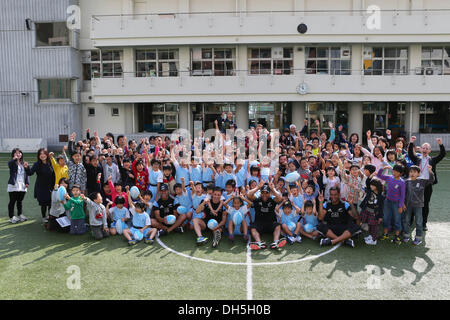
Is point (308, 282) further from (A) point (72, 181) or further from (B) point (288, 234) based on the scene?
(A) point (72, 181)

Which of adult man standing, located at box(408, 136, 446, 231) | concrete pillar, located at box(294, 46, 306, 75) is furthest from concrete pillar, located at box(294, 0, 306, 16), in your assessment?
adult man standing, located at box(408, 136, 446, 231)

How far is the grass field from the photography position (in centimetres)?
539

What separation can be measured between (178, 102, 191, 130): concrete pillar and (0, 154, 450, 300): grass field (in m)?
16.2

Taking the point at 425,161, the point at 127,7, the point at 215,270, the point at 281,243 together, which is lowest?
the point at 215,270

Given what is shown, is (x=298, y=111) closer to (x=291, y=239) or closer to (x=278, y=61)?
(x=278, y=61)

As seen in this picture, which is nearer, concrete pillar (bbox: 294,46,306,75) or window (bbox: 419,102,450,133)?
concrete pillar (bbox: 294,46,306,75)

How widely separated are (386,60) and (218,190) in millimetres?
18988

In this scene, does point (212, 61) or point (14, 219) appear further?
point (212, 61)

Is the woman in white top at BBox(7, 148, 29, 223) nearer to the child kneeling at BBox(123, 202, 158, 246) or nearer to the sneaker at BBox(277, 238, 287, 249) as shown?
the child kneeling at BBox(123, 202, 158, 246)

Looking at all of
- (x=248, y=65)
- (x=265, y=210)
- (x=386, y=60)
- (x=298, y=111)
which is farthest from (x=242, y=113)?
(x=265, y=210)

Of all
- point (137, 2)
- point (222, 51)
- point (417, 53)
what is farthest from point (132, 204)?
point (417, 53)

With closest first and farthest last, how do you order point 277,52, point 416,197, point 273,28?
point 416,197 → point 273,28 → point 277,52

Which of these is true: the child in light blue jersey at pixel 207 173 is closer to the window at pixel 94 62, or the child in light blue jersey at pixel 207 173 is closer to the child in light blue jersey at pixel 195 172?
the child in light blue jersey at pixel 195 172

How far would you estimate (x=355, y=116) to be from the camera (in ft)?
75.3
